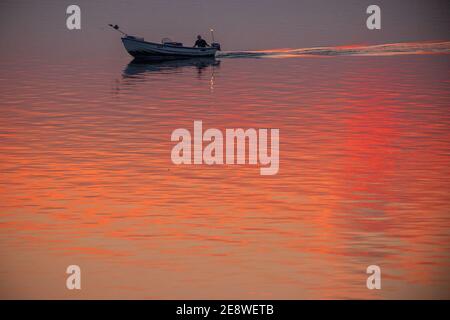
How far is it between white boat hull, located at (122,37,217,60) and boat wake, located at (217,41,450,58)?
7.34 m

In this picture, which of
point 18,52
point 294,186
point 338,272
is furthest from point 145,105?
point 18,52

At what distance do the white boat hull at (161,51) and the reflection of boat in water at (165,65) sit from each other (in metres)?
0.57

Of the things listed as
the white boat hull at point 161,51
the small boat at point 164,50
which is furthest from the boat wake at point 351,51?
the white boat hull at point 161,51

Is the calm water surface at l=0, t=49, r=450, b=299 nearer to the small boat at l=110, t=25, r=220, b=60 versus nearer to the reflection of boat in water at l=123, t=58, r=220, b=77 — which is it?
the reflection of boat in water at l=123, t=58, r=220, b=77

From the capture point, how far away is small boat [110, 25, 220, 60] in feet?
276

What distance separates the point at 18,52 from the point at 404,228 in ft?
241

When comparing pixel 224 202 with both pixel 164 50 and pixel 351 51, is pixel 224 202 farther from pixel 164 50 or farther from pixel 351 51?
pixel 351 51

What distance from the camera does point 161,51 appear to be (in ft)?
278

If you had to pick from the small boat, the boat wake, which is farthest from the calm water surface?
the boat wake

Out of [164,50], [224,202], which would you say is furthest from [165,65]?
[224,202]

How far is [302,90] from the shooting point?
64.9 m

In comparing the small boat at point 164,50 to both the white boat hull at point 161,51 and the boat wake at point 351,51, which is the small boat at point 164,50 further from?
the boat wake at point 351,51

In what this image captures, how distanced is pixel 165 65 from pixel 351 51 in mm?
18906
